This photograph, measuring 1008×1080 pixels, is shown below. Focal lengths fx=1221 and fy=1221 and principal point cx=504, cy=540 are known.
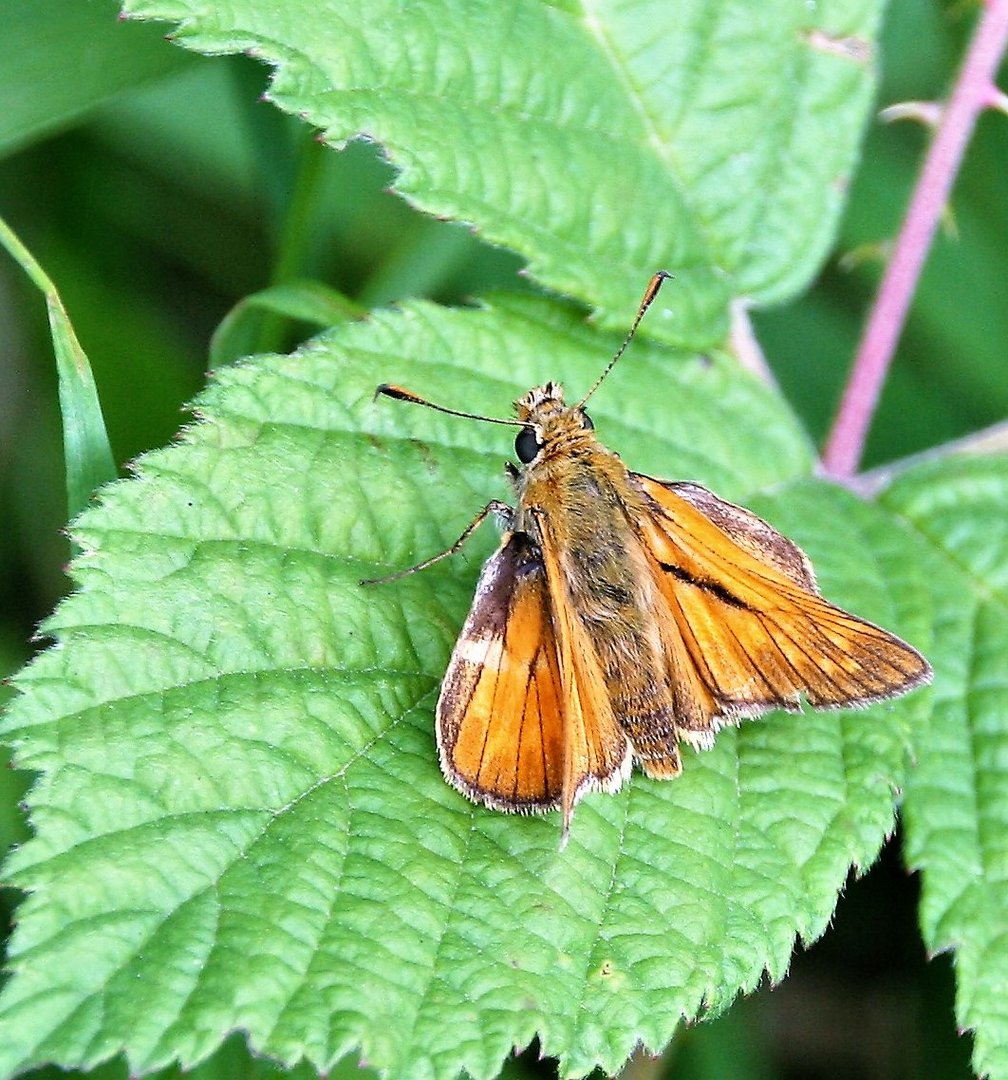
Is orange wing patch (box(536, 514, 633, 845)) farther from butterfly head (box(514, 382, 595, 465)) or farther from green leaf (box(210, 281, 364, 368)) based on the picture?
green leaf (box(210, 281, 364, 368))

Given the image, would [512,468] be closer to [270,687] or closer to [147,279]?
[270,687]

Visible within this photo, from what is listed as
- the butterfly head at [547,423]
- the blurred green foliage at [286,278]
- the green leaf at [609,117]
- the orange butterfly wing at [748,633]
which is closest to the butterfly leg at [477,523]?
the butterfly head at [547,423]

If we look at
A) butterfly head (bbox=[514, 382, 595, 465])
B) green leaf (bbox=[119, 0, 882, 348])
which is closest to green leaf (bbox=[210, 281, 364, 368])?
green leaf (bbox=[119, 0, 882, 348])

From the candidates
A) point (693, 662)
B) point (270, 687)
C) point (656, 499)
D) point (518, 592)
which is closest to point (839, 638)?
point (693, 662)

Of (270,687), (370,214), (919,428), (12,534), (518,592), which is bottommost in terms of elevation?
(270,687)

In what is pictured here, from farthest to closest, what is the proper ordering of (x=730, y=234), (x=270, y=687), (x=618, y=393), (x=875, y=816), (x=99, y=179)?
1. (x=99, y=179)
2. (x=730, y=234)
3. (x=618, y=393)
4. (x=875, y=816)
5. (x=270, y=687)

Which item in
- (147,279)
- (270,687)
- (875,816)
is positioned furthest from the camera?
(147,279)

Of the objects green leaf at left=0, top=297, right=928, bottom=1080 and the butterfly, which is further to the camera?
the butterfly
